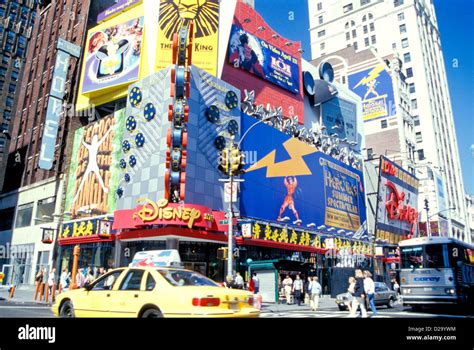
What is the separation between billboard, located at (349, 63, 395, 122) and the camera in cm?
7131

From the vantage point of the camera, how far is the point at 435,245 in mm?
17672

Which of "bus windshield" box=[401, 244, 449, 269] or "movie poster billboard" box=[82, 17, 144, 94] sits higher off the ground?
"movie poster billboard" box=[82, 17, 144, 94]

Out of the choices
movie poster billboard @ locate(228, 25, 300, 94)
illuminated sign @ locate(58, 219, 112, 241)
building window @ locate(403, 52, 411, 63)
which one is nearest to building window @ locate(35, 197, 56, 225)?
illuminated sign @ locate(58, 219, 112, 241)

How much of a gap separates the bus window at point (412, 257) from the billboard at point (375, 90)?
5754cm

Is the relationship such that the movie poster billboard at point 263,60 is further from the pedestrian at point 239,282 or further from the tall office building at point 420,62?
the tall office building at point 420,62

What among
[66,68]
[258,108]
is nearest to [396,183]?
[258,108]

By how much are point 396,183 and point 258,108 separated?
26.7 meters

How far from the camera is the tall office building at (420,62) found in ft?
247

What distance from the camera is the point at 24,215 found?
42.6 m

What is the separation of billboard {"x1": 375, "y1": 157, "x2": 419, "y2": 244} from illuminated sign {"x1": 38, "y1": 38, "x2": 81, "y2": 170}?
37.3m

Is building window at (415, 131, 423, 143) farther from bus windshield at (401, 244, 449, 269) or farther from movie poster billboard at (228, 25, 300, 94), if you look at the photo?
bus windshield at (401, 244, 449, 269)

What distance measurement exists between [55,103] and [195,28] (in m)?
16.1

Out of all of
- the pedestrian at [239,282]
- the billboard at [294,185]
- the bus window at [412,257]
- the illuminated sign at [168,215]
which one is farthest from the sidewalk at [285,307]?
the billboard at [294,185]

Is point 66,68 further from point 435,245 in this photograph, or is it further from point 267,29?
point 435,245
